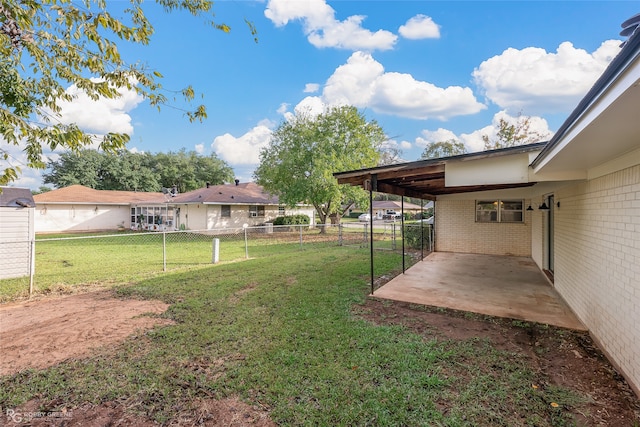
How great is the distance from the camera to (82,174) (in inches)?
1294

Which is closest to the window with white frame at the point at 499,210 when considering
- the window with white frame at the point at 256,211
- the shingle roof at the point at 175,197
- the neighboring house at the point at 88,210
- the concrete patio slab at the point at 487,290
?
the concrete patio slab at the point at 487,290

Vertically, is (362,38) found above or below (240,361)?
above

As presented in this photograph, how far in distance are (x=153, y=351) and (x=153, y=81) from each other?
3355mm

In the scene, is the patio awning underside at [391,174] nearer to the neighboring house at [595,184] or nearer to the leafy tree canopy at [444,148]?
the neighboring house at [595,184]

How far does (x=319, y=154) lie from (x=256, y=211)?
308 inches

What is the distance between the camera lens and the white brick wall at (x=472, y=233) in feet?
33.8

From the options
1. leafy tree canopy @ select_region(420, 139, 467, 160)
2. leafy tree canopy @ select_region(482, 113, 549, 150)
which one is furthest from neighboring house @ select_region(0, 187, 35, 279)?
leafy tree canopy @ select_region(420, 139, 467, 160)

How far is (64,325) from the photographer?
4312 millimetres

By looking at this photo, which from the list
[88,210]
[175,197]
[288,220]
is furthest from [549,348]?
[88,210]

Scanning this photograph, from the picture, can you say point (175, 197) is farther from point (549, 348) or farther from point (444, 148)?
point (444, 148)

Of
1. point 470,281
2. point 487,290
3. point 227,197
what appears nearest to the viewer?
point 487,290

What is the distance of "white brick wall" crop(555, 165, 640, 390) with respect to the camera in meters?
2.81

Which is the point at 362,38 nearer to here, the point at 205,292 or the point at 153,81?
the point at 153,81

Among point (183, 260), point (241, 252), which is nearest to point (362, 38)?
point (241, 252)
